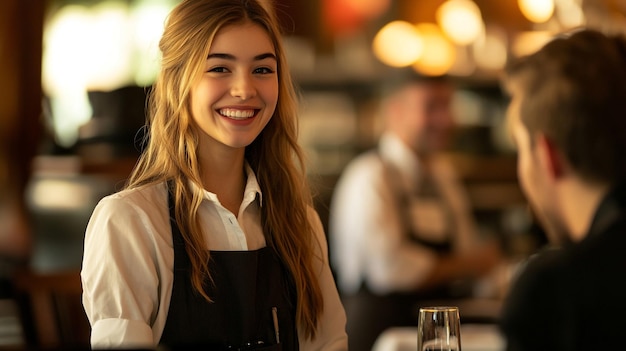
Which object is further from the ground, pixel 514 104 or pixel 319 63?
pixel 319 63

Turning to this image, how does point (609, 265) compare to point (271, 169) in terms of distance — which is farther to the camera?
point (271, 169)

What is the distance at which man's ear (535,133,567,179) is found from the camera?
1.64 meters

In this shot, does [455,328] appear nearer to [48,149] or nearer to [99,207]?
[99,207]

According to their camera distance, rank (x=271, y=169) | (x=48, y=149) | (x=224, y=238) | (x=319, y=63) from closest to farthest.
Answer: (x=224, y=238) < (x=271, y=169) < (x=48, y=149) < (x=319, y=63)

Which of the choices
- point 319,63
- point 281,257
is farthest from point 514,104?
point 319,63

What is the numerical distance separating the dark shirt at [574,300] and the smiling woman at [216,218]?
557 mm

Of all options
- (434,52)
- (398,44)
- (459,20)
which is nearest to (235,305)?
(459,20)

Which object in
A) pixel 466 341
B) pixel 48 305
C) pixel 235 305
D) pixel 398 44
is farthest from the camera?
pixel 398 44

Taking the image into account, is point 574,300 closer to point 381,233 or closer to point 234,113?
point 234,113

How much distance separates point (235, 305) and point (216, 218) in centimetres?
18

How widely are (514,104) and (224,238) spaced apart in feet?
2.00

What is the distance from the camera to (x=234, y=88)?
6.31 ft

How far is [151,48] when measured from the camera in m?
2.19

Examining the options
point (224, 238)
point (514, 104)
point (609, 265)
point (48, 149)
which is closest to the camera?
point (609, 265)
